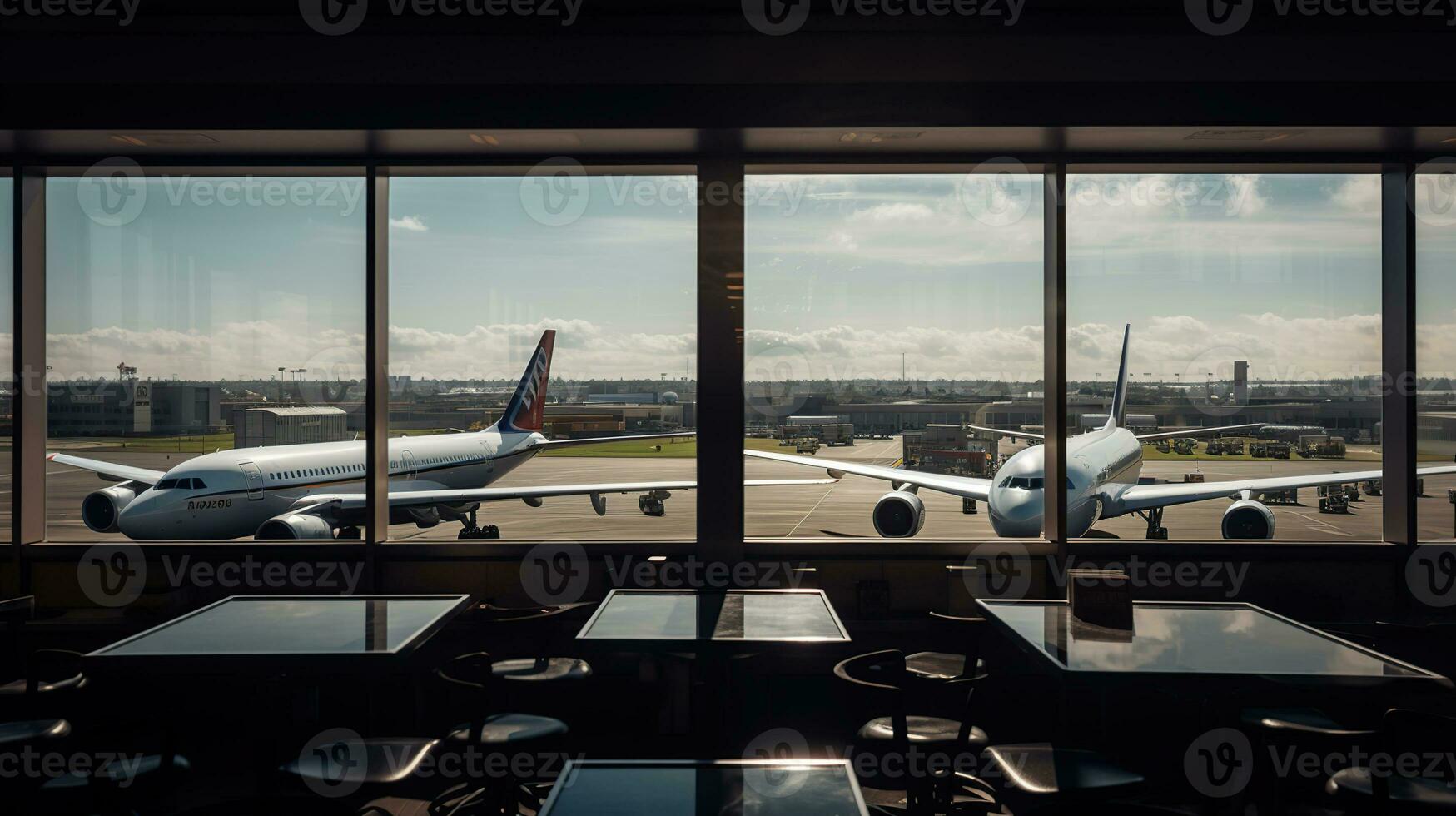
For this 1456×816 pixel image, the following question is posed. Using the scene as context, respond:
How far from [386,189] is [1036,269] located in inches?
143

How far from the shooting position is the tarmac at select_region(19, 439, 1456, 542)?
442 centimetres

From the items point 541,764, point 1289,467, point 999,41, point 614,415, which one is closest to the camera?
point 541,764

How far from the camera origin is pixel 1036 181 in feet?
14.5

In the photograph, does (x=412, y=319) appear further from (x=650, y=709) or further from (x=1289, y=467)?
(x=1289, y=467)

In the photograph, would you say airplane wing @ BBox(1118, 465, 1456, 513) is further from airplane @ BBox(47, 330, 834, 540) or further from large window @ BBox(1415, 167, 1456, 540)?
airplane @ BBox(47, 330, 834, 540)

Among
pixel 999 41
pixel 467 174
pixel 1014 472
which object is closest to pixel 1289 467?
pixel 1014 472

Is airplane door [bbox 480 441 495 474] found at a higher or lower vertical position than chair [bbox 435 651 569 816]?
higher
